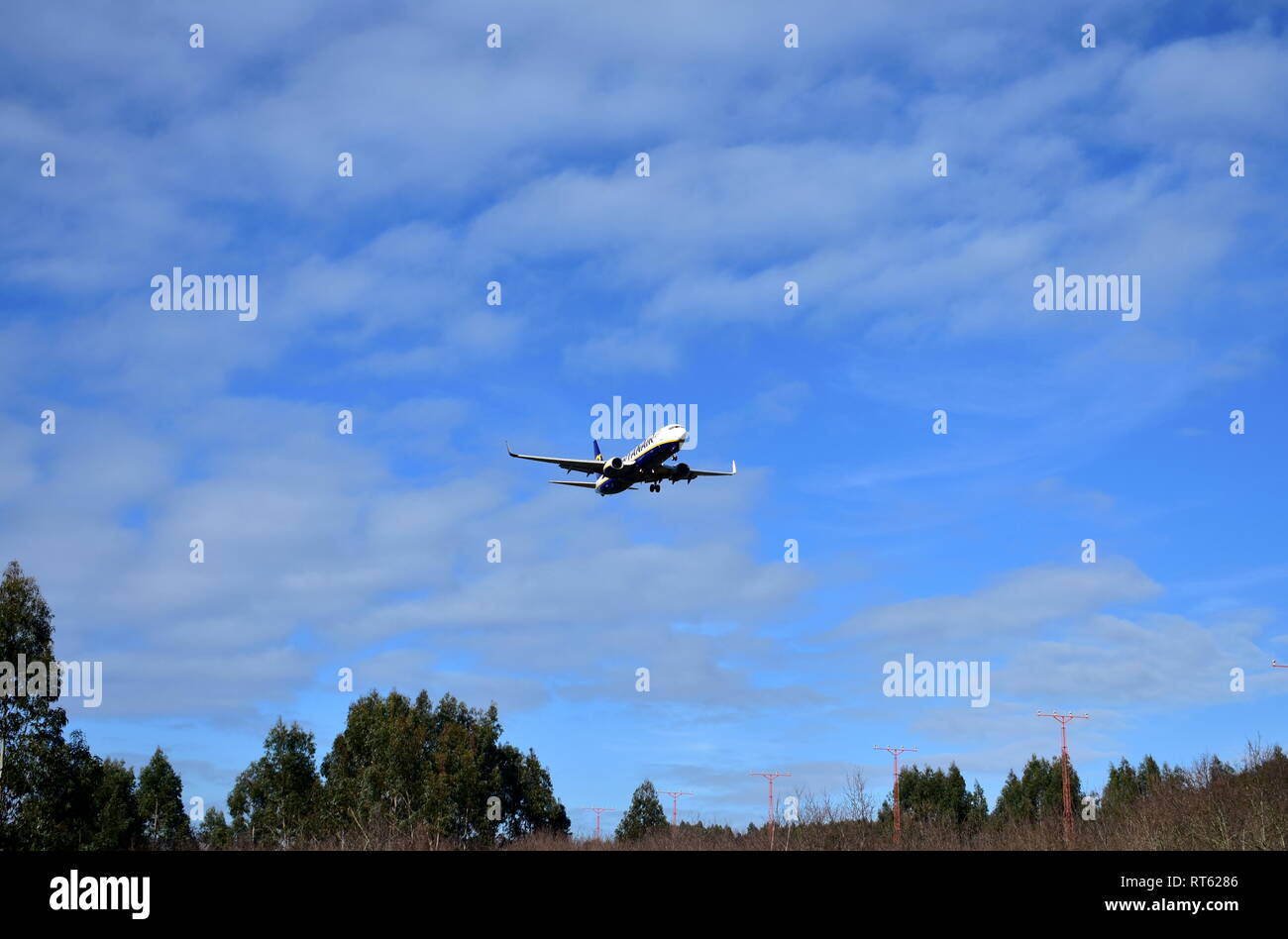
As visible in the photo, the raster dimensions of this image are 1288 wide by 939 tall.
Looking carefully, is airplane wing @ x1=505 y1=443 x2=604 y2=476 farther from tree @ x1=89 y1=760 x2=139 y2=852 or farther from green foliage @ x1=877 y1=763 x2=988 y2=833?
green foliage @ x1=877 y1=763 x2=988 y2=833

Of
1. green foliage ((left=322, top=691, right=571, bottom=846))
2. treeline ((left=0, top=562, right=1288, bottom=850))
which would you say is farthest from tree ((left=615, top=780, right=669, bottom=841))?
green foliage ((left=322, top=691, right=571, bottom=846))

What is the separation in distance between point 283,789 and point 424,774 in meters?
16.4

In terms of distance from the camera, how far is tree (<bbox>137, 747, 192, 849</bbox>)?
455ft

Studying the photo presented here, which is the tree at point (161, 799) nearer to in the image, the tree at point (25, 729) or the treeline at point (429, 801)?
the treeline at point (429, 801)

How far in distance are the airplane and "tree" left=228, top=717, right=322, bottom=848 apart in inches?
2251

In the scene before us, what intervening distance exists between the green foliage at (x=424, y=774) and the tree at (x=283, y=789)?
265 centimetres

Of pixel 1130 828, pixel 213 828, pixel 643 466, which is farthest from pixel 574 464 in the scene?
pixel 213 828

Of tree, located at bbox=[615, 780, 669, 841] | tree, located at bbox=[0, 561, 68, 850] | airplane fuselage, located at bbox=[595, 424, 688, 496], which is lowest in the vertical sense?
tree, located at bbox=[615, 780, 669, 841]

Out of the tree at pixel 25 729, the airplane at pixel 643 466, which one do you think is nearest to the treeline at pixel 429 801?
the tree at pixel 25 729

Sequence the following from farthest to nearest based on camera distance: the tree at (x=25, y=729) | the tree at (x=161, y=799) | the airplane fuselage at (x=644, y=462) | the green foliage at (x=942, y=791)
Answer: the green foliage at (x=942, y=791), the tree at (x=161, y=799), the airplane fuselage at (x=644, y=462), the tree at (x=25, y=729)

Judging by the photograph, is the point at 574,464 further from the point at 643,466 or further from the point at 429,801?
the point at 429,801

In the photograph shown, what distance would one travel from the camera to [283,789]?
129750 millimetres

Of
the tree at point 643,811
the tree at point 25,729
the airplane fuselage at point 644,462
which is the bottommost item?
the tree at point 643,811

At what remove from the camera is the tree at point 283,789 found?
126438 mm
